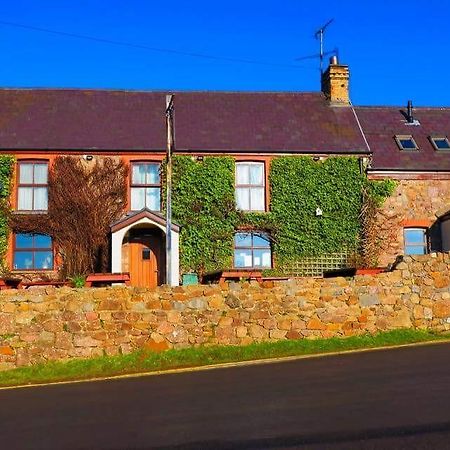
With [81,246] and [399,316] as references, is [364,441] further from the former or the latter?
[81,246]

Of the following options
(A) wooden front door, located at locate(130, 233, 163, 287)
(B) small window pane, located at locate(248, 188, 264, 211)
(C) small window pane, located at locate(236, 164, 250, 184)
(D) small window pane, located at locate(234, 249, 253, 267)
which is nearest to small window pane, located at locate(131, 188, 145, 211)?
(A) wooden front door, located at locate(130, 233, 163, 287)

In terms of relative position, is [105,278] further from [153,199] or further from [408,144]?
[408,144]

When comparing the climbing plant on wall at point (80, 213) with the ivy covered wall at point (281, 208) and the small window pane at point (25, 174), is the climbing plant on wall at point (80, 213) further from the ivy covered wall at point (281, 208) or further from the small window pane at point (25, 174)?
the ivy covered wall at point (281, 208)

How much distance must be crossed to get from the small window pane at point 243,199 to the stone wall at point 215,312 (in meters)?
8.30

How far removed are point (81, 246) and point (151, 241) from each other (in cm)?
255

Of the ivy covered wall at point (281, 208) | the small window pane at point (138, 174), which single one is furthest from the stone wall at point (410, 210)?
the small window pane at point (138, 174)

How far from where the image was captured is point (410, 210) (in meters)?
25.4

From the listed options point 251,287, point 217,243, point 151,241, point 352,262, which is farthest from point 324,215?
point 251,287

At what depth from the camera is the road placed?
724cm

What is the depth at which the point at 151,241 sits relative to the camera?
2380 cm

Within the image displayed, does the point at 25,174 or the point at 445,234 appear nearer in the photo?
the point at 25,174

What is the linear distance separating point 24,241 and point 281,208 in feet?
31.7

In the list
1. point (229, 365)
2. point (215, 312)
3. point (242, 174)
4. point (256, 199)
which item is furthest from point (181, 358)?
point (242, 174)

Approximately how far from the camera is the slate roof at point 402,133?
25.7 metres
